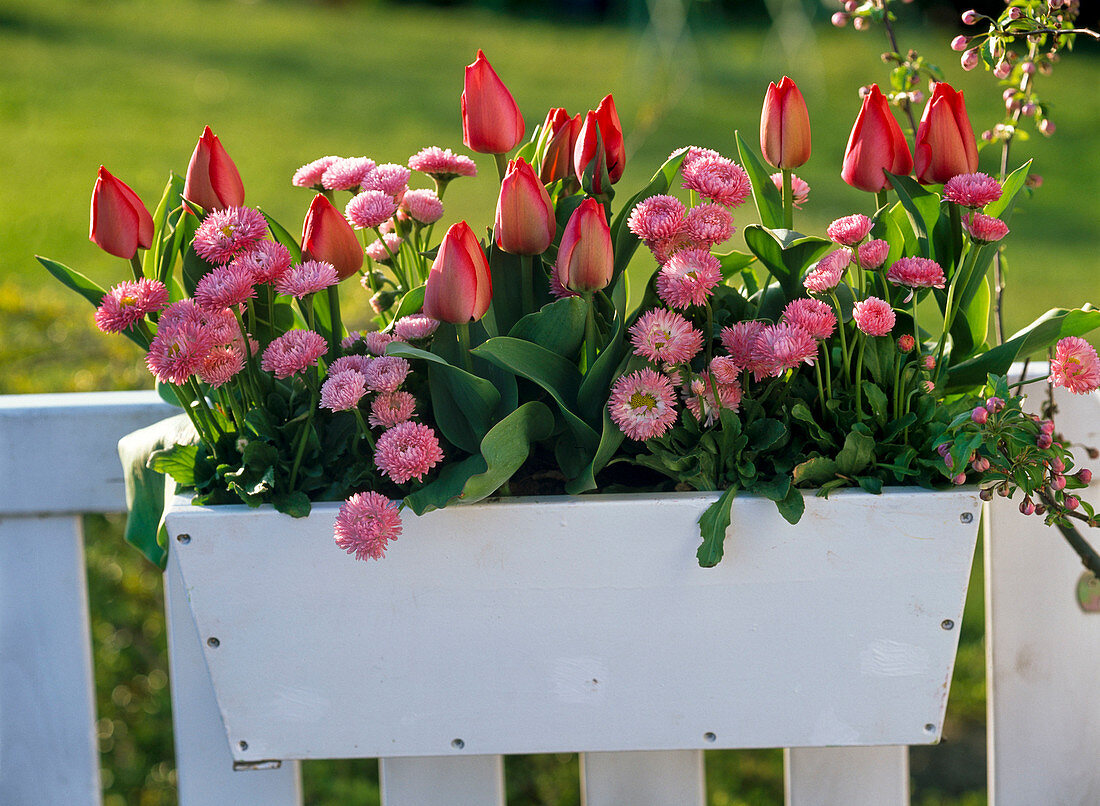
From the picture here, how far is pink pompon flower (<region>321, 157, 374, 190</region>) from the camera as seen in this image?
30.6 inches

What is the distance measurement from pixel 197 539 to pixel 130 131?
480 cm

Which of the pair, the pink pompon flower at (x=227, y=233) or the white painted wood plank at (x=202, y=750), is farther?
the white painted wood plank at (x=202, y=750)

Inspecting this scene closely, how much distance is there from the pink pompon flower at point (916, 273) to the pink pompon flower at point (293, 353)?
1.22 ft

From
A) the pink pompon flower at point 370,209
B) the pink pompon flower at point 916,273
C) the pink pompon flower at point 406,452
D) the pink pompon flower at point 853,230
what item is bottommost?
the pink pompon flower at point 406,452

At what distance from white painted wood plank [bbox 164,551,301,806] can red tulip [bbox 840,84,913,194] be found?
2.17ft

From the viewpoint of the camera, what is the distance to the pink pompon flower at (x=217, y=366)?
27.0 inches

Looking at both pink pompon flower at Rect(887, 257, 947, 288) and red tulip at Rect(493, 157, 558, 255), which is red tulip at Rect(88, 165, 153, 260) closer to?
red tulip at Rect(493, 157, 558, 255)

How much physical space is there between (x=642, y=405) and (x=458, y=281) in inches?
5.4

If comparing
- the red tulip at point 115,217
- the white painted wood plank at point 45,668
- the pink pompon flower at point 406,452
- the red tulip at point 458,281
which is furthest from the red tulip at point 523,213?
the white painted wood plank at point 45,668

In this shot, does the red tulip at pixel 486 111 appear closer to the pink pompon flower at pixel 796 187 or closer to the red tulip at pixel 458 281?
the red tulip at pixel 458 281

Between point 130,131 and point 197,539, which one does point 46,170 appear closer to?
point 130,131

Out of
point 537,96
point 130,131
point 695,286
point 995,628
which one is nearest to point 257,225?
point 695,286

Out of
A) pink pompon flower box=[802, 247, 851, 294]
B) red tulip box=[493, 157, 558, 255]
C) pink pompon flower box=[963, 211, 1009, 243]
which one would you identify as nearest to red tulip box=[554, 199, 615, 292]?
red tulip box=[493, 157, 558, 255]

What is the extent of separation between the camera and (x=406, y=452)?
2.19ft
